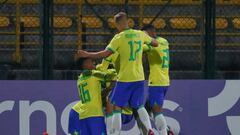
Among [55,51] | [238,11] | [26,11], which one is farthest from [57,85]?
[238,11]

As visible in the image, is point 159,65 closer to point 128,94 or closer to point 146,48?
point 146,48

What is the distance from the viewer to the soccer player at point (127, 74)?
392 inches

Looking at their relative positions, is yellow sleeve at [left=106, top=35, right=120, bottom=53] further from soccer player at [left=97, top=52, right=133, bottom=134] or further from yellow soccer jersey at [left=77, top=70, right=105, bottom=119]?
yellow soccer jersey at [left=77, top=70, right=105, bottom=119]

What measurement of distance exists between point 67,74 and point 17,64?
1183 mm

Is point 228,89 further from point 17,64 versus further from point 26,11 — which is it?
point 26,11

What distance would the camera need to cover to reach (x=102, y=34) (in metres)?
14.1

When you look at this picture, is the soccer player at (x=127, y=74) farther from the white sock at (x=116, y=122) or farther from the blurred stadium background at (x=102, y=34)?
the blurred stadium background at (x=102, y=34)

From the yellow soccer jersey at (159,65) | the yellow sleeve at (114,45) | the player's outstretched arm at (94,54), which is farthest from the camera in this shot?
the yellow soccer jersey at (159,65)

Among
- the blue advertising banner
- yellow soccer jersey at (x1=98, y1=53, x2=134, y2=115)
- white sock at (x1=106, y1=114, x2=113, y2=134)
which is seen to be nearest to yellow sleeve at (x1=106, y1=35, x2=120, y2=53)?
yellow soccer jersey at (x1=98, y1=53, x2=134, y2=115)

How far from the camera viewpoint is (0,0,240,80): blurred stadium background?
41.3 ft

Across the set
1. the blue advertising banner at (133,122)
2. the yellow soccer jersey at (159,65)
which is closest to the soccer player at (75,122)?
the yellow soccer jersey at (159,65)

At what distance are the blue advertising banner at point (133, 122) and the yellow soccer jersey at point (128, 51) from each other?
2389 millimetres

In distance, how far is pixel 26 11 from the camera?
1516 cm

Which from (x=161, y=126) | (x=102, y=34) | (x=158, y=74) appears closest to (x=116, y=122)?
(x=161, y=126)
